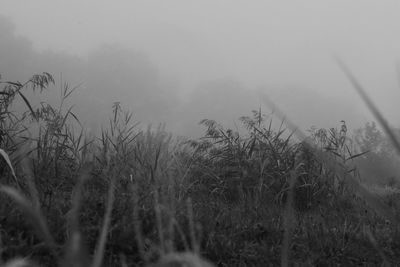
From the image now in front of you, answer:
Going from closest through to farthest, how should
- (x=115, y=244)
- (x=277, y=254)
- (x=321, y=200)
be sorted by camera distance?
(x=115, y=244) → (x=277, y=254) → (x=321, y=200)

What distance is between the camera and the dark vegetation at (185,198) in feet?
9.16

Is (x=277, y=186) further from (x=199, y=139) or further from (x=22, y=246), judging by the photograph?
(x=22, y=246)

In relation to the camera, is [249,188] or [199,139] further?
[199,139]

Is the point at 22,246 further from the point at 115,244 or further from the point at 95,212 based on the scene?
the point at 95,212

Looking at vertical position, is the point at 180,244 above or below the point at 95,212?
below

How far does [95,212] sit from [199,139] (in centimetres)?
479

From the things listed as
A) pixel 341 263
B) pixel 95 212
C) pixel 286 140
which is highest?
pixel 286 140

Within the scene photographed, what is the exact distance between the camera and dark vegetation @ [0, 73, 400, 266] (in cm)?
279

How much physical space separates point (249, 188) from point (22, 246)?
166 inches

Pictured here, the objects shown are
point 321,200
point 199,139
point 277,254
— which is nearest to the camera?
point 277,254

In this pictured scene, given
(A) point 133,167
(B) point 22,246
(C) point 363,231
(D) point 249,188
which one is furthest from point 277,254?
(D) point 249,188

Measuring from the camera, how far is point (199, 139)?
8.46 metres

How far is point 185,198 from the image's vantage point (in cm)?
501

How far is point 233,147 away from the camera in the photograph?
7535mm
